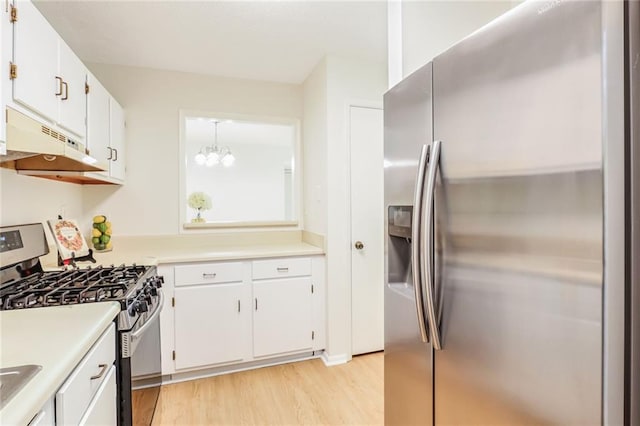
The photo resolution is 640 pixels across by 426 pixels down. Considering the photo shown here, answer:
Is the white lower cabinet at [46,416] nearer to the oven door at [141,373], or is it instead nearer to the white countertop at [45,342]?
the white countertop at [45,342]

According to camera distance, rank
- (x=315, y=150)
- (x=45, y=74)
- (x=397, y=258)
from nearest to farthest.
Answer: (x=397, y=258) < (x=45, y=74) < (x=315, y=150)

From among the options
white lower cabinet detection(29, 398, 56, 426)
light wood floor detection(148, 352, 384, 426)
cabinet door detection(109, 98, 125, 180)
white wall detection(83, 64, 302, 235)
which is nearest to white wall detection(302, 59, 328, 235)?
white wall detection(83, 64, 302, 235)

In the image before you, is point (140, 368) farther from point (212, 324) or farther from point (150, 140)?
point (150, 140)

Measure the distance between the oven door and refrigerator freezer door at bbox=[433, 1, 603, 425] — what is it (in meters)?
1.18

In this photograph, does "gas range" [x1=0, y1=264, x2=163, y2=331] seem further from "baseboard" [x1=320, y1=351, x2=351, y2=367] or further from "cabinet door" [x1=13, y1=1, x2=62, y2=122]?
"baseboard" [x1=320, y1=351, x2=351, y2=367]

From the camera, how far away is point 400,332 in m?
1.23

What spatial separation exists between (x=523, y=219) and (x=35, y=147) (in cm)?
A: 162

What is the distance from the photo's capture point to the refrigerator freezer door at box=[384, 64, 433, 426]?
3.52 ft

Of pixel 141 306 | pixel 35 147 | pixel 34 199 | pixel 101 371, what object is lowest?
pixel 101 371

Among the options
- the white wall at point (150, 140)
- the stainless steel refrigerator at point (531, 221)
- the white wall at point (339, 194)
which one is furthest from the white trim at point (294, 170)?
the stainless steel refrigerator at point (531, 221)

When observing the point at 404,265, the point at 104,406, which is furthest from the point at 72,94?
the point at 404,265

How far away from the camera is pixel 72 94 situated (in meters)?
1.76

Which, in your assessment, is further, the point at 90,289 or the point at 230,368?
the point at 230,368

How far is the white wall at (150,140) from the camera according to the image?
2.67m
